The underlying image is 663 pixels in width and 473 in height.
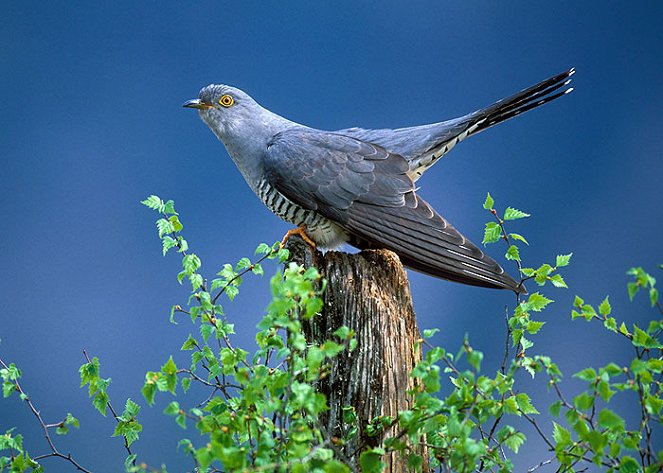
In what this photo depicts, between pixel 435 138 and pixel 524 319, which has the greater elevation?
pixel 435 138

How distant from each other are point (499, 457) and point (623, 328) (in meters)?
0.62

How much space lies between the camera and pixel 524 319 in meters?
2.77

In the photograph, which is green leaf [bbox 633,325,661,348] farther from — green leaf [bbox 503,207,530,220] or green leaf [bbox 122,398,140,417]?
green leaf [bbox 122,398,140,417]

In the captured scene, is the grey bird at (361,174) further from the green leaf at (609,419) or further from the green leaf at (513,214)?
the green leaf at (609,419)

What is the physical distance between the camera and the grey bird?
355cm

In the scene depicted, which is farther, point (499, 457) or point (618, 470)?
point (499, 457)

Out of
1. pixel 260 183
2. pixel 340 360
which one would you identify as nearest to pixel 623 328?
pixel 340 360

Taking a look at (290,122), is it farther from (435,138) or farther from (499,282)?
(499,282)

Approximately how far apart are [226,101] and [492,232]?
1.97 m

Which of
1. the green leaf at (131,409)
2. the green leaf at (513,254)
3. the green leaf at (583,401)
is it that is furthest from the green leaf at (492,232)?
the green leaf at (131,409)

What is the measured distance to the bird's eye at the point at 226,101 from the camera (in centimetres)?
417

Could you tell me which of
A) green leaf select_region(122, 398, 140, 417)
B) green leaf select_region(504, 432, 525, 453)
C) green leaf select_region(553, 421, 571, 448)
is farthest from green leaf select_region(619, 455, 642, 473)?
green leaf select_region(122, 398, 140, 417)

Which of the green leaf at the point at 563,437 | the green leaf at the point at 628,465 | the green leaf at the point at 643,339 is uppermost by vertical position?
the green leaf at the point at 643,339

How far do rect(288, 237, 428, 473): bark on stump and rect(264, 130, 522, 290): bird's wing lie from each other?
0.37 m
